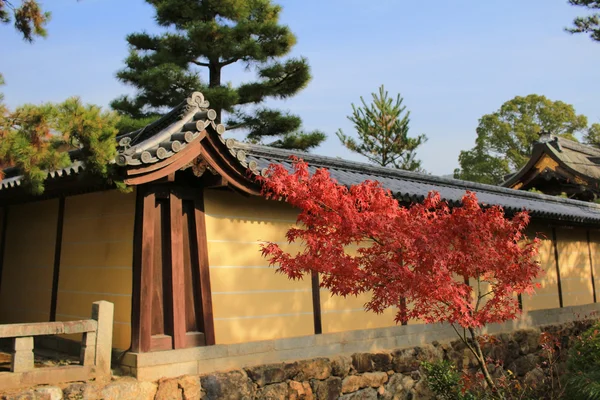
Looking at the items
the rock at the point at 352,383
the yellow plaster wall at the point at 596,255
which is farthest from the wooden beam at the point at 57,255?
the yellow plaster wall at the point at 596,255

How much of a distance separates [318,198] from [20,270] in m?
5.54

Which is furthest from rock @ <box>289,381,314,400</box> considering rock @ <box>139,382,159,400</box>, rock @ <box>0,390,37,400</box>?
rock @ <box>0,390,37,400</box>

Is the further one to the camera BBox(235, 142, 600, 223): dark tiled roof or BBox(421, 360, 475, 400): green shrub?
BBox(235, 142, 600, 223): dark tiled roof

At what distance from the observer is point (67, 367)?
5.73 meters

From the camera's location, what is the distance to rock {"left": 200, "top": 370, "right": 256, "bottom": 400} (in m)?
6.50

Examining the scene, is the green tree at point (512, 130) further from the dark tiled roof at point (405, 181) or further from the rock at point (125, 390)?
the rock at point (125, 390)

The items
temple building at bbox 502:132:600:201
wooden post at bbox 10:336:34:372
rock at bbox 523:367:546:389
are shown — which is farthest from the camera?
temple building at bbox 502:132:600:201

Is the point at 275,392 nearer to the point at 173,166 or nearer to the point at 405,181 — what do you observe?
the point at 173,166

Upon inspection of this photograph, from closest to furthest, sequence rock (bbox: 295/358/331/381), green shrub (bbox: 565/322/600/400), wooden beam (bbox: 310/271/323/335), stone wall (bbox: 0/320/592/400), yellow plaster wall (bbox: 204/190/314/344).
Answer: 1. stone wall (bbox: 0/320/592/400)
2. yellow plaster wall (bbox: 204/190/314/344)
3. rock (bbox: 295/358/331/381)
4. green shrub (bbox: 565/322/600/400)
5. wooden beam (bbox: 310/271/323/335)

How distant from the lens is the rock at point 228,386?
650 cm

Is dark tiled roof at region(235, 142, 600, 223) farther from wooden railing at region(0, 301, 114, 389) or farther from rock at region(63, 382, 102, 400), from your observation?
rock at region(63, 382, 102, 400)

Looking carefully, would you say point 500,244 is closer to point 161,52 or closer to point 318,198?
point 318,198

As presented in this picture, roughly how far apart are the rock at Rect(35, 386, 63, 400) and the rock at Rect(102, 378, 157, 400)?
0.39 m

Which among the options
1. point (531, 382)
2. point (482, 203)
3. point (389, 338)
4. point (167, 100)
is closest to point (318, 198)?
point (389, 338)
